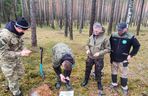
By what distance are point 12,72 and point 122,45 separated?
283cm

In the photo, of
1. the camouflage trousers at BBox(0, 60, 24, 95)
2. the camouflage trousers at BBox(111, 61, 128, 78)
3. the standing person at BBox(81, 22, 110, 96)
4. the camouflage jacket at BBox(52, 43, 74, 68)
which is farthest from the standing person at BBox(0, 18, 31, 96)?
the camouflage trousers at BBox(111, 61, 128, 78)

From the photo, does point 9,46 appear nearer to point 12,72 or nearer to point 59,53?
point 12,72

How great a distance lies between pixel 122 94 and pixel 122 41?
155cm

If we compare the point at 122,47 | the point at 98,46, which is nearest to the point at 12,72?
the point at 98,46

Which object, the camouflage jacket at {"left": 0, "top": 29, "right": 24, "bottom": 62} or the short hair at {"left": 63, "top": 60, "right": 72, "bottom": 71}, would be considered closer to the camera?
the camouflage jacket at {"left": 0, "top": 29, "right": 24, "bottom": 62}

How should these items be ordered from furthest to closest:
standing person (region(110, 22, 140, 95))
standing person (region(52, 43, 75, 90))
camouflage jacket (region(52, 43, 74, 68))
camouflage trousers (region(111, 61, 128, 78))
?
camouflage trousers (region(111, 61, 128, 78)) < standing person (region(110, 22, 140, 95)) < camouflage jacket (region(52, 43, 74, 68)) < standing person (region(52, 43, 75, 90))

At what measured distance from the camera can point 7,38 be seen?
4.36m

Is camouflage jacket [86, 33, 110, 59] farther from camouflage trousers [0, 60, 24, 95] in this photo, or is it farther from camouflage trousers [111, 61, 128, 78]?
camouflage trousers [0, 60, 24, 95]

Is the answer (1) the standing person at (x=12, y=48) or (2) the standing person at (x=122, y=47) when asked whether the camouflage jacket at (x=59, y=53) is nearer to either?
(1) the standing person at (x=12, y=48)

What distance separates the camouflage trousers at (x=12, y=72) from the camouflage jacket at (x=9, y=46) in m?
0.12

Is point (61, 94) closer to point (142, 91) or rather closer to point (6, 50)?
point (6, 50)

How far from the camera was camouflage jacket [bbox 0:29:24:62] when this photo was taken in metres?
4.35

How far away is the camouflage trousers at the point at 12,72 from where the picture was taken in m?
4.63

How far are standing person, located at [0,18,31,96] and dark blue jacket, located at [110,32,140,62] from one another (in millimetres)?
2296
